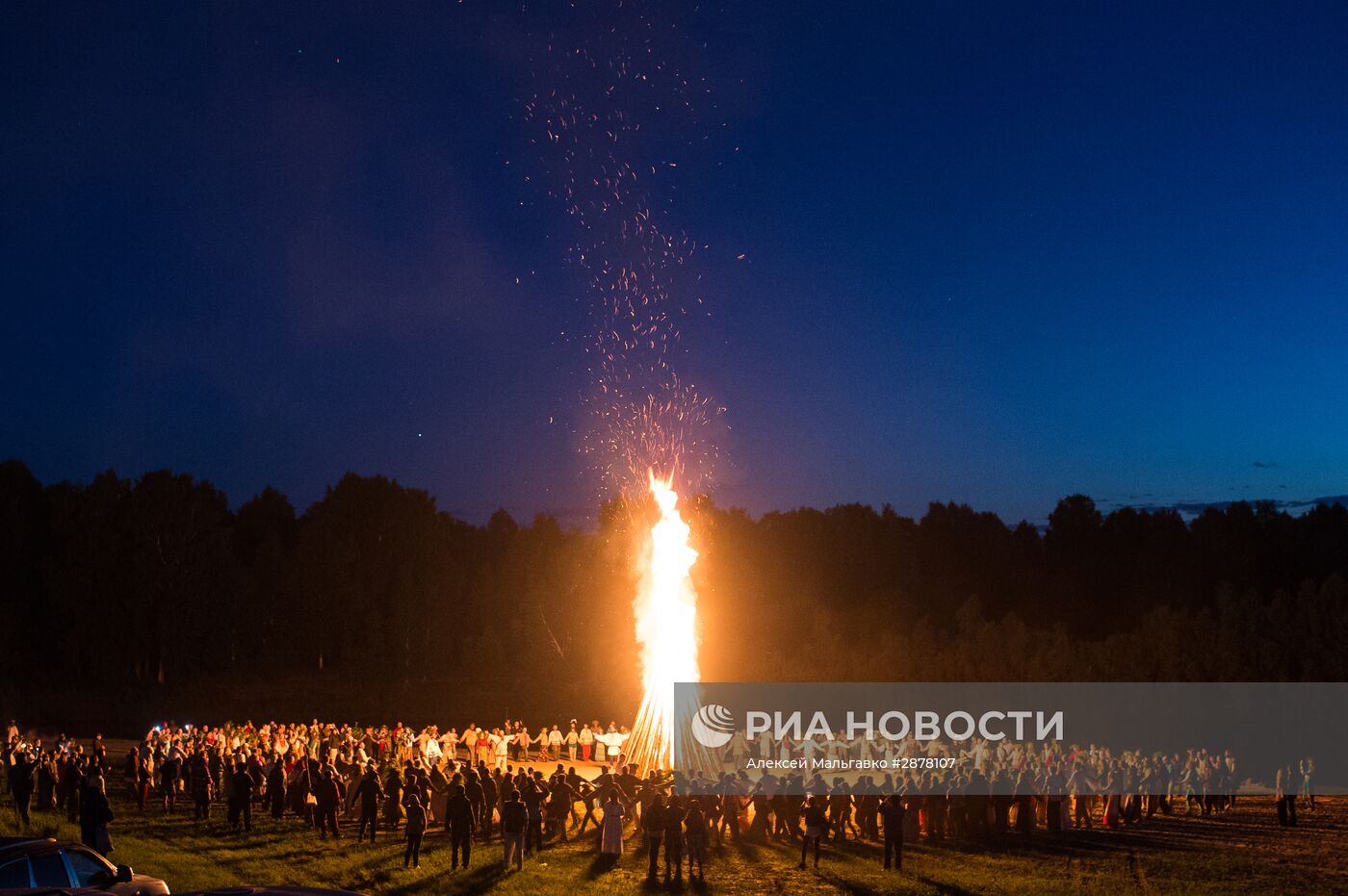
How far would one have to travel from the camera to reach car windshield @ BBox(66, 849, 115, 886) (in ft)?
34.9

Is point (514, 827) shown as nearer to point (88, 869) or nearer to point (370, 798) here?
point (370, 798)

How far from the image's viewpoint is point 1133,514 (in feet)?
251

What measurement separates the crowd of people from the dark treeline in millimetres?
19817

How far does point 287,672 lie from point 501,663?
1133cm

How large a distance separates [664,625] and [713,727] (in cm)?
438

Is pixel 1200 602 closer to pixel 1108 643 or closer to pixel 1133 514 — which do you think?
pixel 1133 514

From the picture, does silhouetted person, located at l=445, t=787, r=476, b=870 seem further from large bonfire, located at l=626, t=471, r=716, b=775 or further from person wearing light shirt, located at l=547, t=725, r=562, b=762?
person wearing light shirt, located at l=547, t=725, r=562, b=762

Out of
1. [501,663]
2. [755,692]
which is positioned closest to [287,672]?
[501,663]

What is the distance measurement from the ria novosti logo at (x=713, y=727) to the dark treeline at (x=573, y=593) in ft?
53.2

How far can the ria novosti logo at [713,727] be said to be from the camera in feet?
107

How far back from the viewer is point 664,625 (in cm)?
3158

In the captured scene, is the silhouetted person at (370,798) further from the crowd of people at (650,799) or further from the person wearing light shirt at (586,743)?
the person wearing light shirt at (586,743)

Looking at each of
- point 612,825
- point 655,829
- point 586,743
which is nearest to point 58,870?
point 655,829

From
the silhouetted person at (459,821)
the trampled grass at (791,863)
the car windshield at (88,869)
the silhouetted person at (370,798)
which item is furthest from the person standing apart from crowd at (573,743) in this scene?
the car windshield at (88,869)
